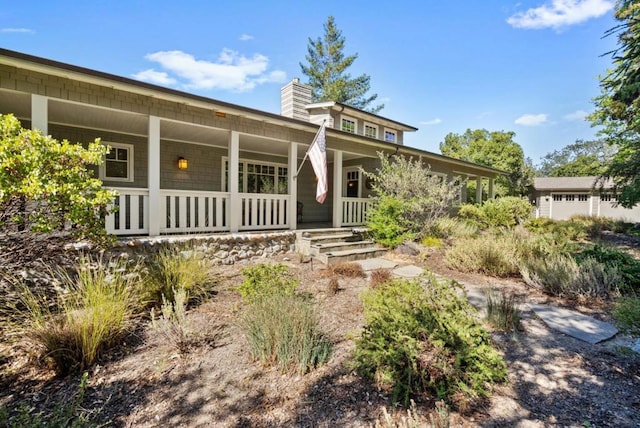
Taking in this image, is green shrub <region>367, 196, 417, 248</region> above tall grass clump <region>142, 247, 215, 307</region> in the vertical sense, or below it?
above

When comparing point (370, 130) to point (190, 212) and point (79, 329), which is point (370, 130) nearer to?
point (190, 212)

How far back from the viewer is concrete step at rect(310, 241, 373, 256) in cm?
743

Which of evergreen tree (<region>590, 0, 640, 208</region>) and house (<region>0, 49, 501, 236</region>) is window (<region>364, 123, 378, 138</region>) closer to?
house (<region>0, 49, 501, 236</region>)

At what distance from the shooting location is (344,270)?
6141 mm

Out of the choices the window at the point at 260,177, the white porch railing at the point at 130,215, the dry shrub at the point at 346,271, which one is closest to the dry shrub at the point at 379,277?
the dry shrub at the point at 346,271

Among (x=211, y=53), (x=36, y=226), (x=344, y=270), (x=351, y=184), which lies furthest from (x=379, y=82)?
(x=36, y=226)

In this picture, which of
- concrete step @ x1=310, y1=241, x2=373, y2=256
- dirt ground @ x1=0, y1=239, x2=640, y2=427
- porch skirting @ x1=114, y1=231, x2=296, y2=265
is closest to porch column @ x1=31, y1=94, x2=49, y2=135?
porch skirting @ x1=114, y1=231, x2=296, y2=265

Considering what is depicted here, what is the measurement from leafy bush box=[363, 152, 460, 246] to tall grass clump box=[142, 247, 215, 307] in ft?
16.7

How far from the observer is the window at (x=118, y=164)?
7929 millimetres

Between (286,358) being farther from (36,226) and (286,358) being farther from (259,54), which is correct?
(259,54)

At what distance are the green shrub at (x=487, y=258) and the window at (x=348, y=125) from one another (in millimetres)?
9123

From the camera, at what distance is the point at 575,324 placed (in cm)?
387

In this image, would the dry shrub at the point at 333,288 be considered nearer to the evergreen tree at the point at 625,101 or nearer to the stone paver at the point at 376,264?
the stone paver at the point at 376,264

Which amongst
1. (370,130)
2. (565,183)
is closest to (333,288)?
(370,130)
